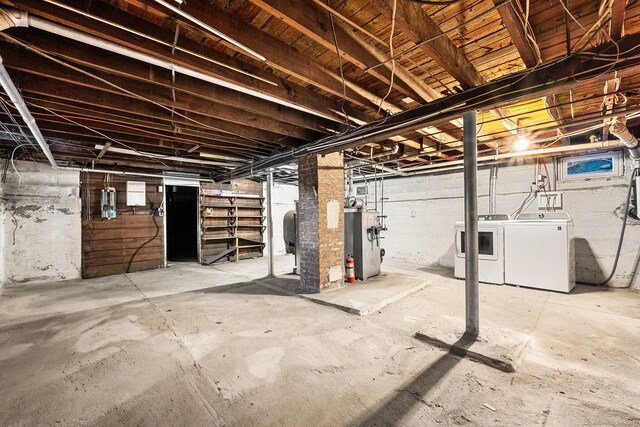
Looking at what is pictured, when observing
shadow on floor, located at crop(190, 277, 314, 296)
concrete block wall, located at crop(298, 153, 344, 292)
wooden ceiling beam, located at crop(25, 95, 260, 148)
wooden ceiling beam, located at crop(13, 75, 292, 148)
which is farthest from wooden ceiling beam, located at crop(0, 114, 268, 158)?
shadow on floor, located at crop(190, 277, 314, 296)

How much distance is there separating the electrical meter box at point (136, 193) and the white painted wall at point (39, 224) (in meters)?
0.86

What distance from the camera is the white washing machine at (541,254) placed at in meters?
3.96

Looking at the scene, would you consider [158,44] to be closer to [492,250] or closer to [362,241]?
[362,241]

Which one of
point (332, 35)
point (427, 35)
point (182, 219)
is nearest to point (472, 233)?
point (427, 35)

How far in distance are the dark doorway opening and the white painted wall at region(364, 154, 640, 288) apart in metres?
6.61

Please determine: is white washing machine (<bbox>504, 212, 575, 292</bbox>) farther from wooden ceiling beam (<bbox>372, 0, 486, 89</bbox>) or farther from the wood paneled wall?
the wood paneled wall

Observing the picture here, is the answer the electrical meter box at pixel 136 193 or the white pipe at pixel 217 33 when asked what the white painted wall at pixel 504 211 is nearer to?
the white pipe at pixel 217 33

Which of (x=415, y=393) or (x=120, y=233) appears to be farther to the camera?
(x=120, y=233)

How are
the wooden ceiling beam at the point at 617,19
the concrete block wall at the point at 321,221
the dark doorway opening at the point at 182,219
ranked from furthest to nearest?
the dark doorway opening at the point at 182,219
the concrete block wall at the point at 321,221
the wooden ceiling beam at the point at 617,19

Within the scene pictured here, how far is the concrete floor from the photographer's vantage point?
5.28 ft

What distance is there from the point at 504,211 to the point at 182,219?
10.1 metres

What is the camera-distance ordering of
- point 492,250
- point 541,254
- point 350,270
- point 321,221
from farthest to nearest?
point 492,250
point 350,270
point 541,254
point 321,221

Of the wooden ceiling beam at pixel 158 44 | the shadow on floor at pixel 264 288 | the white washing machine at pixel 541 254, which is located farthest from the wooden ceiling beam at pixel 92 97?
the white washing machine at pixel 541 254

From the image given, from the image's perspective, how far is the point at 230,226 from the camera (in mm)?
7391
